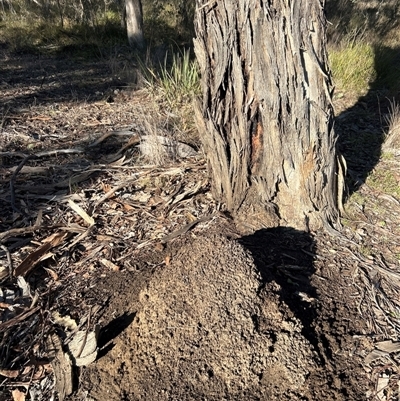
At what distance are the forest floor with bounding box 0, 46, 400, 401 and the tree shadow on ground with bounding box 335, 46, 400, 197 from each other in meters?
0.03

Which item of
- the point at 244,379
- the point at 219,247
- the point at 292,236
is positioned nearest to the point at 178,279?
A: the point at 219,247

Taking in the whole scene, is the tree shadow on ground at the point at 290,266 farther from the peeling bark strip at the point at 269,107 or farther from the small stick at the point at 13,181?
the small stick at the point at 13,181

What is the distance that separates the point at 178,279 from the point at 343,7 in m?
10.6

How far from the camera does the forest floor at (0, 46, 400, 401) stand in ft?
6.43

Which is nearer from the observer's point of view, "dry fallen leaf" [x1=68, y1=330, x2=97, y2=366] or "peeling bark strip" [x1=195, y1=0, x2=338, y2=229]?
"dry fallen leaf" [x1=68, y1=330, x2=97, y2=366]

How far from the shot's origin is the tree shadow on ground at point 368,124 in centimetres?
375

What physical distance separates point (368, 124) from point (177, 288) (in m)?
3.54

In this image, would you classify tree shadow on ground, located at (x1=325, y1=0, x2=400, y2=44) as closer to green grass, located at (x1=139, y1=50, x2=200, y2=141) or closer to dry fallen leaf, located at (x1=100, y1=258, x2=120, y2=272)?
green grass, located at (x1=139, y1=50, x2=200, y2=141)

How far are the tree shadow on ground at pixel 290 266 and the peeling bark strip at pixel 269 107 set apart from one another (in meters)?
0.15

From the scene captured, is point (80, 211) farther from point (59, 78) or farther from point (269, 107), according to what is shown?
point (59, 78)

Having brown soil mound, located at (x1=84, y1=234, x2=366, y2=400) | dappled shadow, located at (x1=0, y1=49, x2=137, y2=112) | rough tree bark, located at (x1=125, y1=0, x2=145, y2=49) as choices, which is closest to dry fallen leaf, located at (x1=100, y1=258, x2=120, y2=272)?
brown soil mound, located at (x1=84, y1=234, x2=366, y2=400)

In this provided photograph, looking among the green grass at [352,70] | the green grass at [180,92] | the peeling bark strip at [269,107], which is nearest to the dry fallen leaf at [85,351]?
the peeling bark strip at [269,107]

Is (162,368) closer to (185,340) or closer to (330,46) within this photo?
(185,340)

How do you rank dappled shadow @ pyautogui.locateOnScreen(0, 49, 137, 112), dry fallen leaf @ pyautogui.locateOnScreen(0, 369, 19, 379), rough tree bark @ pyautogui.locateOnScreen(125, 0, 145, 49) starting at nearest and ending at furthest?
dry fallen leaf @ pyautogui.locateOnScreen(0, 369, 19, 379), dappled shadow @ pyautogui.locateOnScreen(0, 49, 137, 112), rough tree bark @ pyautogui.locateOnScreen(125, 0, 145, 49)
